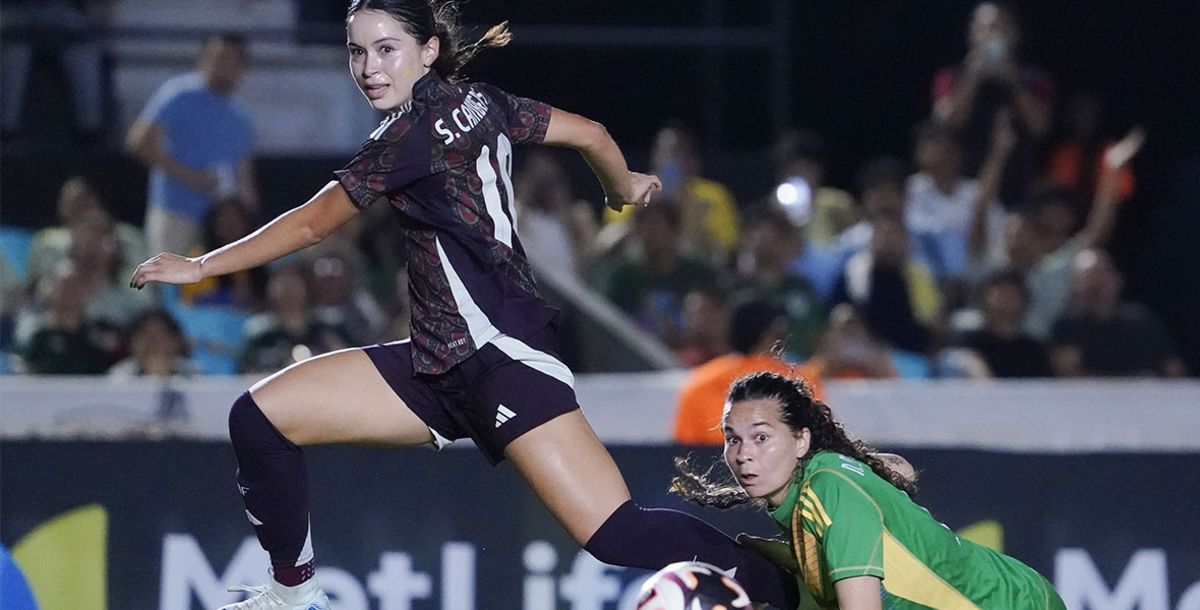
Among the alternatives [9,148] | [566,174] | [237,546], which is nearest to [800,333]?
[566,174]

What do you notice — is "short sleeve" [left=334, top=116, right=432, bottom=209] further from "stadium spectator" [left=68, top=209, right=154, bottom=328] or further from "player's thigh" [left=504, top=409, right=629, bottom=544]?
"stadium spectator" [left=68, top=209, right=154, bottom=328]

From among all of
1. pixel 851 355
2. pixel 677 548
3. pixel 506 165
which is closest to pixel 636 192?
pixel 506 165

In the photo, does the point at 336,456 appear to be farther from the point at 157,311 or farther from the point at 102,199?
the point at 102,199

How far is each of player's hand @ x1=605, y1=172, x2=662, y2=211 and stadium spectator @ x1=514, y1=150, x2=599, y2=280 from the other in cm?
428

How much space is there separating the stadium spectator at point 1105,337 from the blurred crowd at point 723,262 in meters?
0.01

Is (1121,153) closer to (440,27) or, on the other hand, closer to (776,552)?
(776,552)

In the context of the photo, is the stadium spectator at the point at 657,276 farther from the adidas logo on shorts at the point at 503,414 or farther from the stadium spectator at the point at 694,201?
the adidas logo on shorts at the point at 503,414

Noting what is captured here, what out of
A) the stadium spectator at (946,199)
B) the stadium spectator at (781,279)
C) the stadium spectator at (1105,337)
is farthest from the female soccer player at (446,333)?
the stadium spectator at (946,199)

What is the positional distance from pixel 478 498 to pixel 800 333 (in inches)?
101

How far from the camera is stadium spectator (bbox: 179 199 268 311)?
859 cm

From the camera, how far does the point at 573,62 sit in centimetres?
1124

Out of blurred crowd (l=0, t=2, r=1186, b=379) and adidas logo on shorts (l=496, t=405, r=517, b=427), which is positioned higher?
blurred crowd (l=0, t=2, r=1186, b=379)

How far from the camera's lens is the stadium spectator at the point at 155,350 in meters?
7.86

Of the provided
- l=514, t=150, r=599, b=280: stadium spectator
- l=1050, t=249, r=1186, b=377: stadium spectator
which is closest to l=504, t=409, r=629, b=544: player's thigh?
l=1050, t=249, r=1186, b=377: stadium spectator
